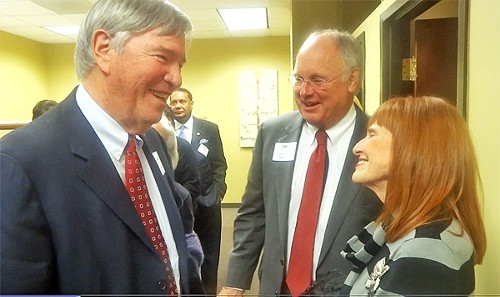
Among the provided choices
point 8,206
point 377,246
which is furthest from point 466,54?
point 8,206

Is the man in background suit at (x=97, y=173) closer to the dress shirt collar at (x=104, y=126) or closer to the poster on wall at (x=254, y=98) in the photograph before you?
the dress shirt collar at (x=104, y=126)

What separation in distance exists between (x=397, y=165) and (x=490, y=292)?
349 millimetres

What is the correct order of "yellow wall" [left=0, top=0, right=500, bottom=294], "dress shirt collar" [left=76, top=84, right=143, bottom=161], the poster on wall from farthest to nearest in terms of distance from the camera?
the poster on wall
"yellow wall" [left=0, top=0, right=500, bottom=294]
"dress shirt collar" [left=76, top=84, right=143, bottom=161]

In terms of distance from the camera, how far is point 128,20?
62 centimetres

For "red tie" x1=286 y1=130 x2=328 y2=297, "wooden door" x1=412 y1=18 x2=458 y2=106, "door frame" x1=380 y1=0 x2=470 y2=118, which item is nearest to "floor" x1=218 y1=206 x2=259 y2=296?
"red tie" x1=286 y1=130 x2=328 y2=297

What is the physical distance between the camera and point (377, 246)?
0.68 meters

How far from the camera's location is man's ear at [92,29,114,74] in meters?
0.63

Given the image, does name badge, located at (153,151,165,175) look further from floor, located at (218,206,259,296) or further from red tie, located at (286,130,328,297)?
red tie, located at (286,130,328,297)

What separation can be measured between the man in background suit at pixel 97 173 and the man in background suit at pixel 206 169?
11 cm

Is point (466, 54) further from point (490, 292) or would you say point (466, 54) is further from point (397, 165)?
point (490, 292)

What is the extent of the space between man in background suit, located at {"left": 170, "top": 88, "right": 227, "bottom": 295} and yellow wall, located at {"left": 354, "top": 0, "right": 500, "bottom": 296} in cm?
51

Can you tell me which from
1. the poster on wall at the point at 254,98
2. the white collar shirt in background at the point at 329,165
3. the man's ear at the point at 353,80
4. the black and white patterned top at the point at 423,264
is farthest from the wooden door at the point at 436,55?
the black and white patterned top at the point at 423,264

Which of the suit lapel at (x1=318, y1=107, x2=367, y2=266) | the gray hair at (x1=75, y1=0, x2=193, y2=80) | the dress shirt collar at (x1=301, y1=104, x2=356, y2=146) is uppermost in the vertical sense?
the gray hair at (x1=75, y1=0, x2=193, y2=80)

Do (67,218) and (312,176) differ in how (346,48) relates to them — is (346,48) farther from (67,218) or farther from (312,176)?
(67,218)
